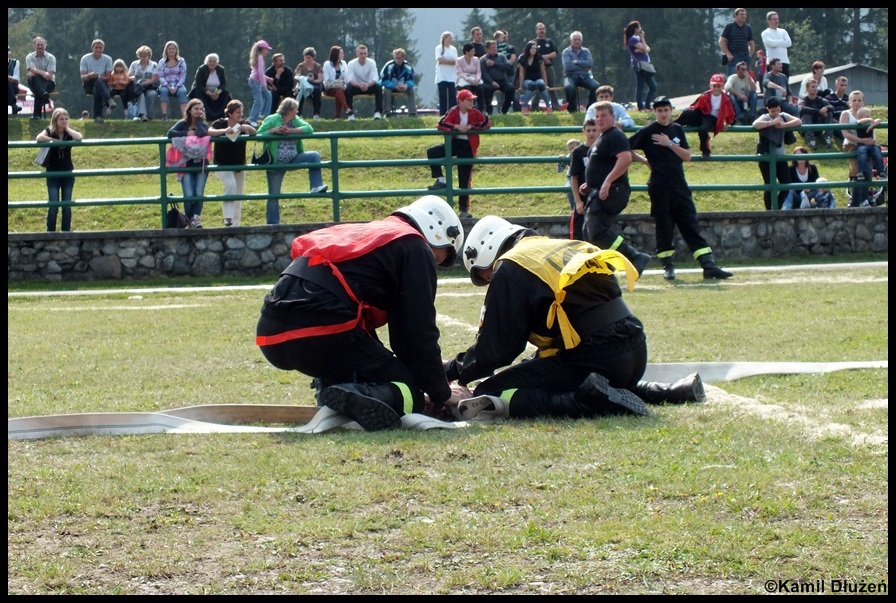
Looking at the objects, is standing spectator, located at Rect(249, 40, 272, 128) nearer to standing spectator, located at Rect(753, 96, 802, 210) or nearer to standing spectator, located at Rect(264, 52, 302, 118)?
standing spectator, located at Rect(264, 52, 302, 118)

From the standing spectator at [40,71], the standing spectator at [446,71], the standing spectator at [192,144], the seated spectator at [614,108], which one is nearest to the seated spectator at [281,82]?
the standing spectator at [446,71]

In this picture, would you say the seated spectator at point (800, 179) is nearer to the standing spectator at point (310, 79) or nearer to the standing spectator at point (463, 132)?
the standing spectator at point (463, 132)

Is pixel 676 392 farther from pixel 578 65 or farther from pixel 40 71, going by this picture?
pixel 40 71

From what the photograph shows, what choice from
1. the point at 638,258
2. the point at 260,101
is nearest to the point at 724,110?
the point at 638,258

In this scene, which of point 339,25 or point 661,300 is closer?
point 661,300

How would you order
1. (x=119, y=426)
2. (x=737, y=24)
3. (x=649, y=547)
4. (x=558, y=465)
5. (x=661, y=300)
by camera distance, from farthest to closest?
Result: (x=737, y=24) → (x=661, y=300) → (x=119, y=426) → (x=558, y=465) → (x=649, y=547)

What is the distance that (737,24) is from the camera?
77.9 feet

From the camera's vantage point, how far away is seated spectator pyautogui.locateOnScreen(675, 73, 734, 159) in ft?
Answer: 58.8

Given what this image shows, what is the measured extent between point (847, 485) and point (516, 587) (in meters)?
1.58

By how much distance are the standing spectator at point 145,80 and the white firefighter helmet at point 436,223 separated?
19.2m

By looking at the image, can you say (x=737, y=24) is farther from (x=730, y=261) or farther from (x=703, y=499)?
(x=703, y=499)

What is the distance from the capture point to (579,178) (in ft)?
47.3

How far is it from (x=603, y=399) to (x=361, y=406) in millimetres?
1201

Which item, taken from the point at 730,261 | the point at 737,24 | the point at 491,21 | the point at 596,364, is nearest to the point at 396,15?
the point at 491,21
